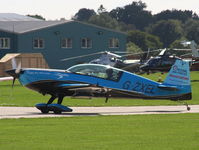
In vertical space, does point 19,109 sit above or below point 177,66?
below

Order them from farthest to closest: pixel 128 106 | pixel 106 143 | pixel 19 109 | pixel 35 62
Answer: pixel 35 62, pixel 128 106, pixel 19 109, pixel 106 143

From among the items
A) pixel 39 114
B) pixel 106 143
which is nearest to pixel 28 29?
pixel 39 114

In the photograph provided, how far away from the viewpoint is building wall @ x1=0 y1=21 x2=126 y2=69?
81500 mm

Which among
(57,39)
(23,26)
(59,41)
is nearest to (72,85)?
(57,39)

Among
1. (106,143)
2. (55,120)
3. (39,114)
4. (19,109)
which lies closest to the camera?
(106,143)

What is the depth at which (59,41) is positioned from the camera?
8512 cm

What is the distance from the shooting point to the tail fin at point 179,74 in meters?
26.0

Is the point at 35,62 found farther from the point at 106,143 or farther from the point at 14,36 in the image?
the point at 106,143

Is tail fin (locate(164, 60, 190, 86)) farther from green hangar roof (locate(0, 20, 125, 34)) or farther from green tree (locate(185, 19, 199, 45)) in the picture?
green tree (locate(185, 19, 199, 45))

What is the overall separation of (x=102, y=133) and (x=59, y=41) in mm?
67919

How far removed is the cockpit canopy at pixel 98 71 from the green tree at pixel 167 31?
493 ft

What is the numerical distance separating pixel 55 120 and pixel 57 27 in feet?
208

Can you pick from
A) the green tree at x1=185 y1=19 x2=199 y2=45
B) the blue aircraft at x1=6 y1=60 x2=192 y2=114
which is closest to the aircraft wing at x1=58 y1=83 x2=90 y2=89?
the blue aircraft at x1=6 y1=60 x2=192 y2=114

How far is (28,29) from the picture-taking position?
82250mm
